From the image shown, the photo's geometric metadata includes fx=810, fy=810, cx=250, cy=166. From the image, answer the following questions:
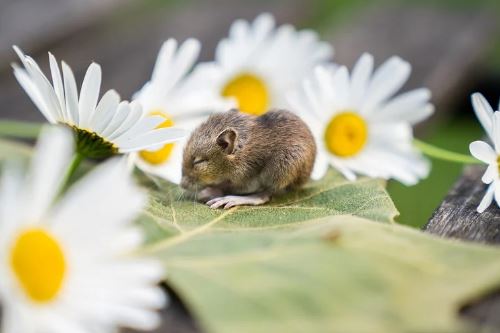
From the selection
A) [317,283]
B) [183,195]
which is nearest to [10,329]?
[317,283]

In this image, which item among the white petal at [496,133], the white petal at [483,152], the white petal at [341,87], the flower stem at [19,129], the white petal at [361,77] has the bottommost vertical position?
the white petal at [483,152]

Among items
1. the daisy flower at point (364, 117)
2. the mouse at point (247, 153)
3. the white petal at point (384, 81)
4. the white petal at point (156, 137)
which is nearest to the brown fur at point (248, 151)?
the mouse at point (247, 153)

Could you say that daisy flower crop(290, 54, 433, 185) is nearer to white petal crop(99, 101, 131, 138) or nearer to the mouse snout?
the mouse snout

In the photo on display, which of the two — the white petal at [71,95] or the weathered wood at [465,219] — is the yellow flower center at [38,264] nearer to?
the white petal at [71,95]

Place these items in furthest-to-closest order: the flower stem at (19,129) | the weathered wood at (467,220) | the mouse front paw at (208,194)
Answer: the flower stem at (19,129)
the mouse front paw at (208,194)
the weathered wood at (467,220)

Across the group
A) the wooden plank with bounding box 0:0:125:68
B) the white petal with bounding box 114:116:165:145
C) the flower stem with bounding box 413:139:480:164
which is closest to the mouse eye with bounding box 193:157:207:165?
the white petal with bounding box 114:116:165:145

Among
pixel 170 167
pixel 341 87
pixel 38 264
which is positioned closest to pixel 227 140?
pixel 170 167

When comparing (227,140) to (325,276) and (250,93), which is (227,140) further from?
(325,276)
